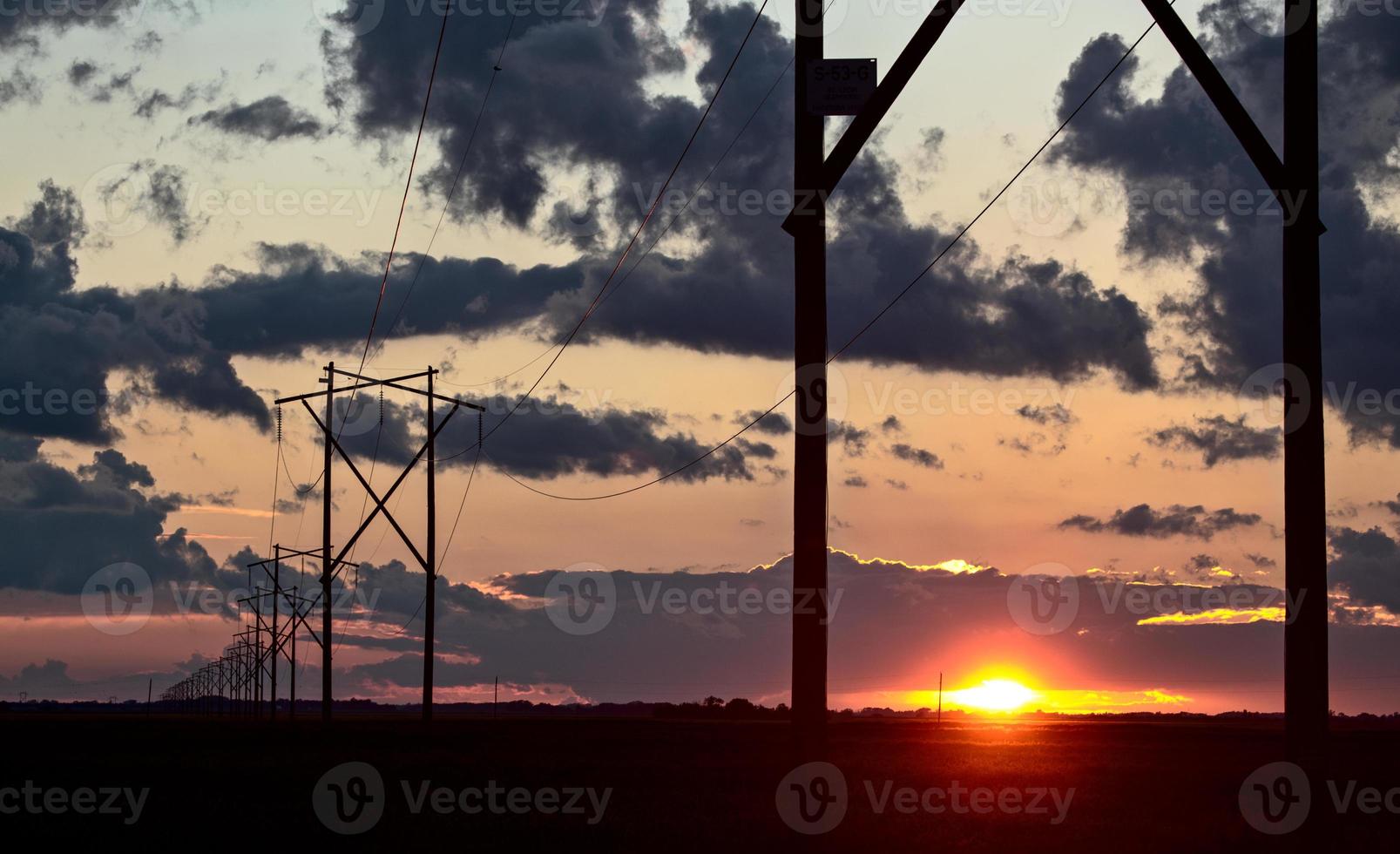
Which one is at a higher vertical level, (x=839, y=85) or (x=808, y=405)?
(x=839, y=85)

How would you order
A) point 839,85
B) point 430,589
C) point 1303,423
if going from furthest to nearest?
point 430,589 → point 839,85 → point 1303,423

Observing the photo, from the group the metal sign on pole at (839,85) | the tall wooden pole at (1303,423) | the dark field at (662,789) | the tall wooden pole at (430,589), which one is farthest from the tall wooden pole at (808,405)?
the tall wooden pole at (430,589)

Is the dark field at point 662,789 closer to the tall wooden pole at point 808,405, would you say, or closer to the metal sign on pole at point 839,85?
the tall wooden pole at point 808,405

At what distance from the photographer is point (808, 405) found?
13172 mm

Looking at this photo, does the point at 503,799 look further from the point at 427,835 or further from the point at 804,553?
the point at 804,553

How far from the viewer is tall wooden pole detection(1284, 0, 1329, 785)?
40.3 feet

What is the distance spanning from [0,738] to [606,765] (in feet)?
112

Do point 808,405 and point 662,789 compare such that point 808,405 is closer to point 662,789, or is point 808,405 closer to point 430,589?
point 662,789

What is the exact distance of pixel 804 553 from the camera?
1297 centimetres

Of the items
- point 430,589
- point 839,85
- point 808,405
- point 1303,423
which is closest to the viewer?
point 1303,423

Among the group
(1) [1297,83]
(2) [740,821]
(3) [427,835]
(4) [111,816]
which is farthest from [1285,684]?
(4) [111,816]

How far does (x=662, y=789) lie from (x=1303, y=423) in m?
18.9

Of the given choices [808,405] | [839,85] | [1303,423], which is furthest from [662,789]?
[1303,423]

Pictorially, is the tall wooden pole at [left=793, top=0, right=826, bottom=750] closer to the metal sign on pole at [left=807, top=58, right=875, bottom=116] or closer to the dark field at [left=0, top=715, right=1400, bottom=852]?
the metal sign on pole at [left=807, top=58, right=875, bottom=116]
